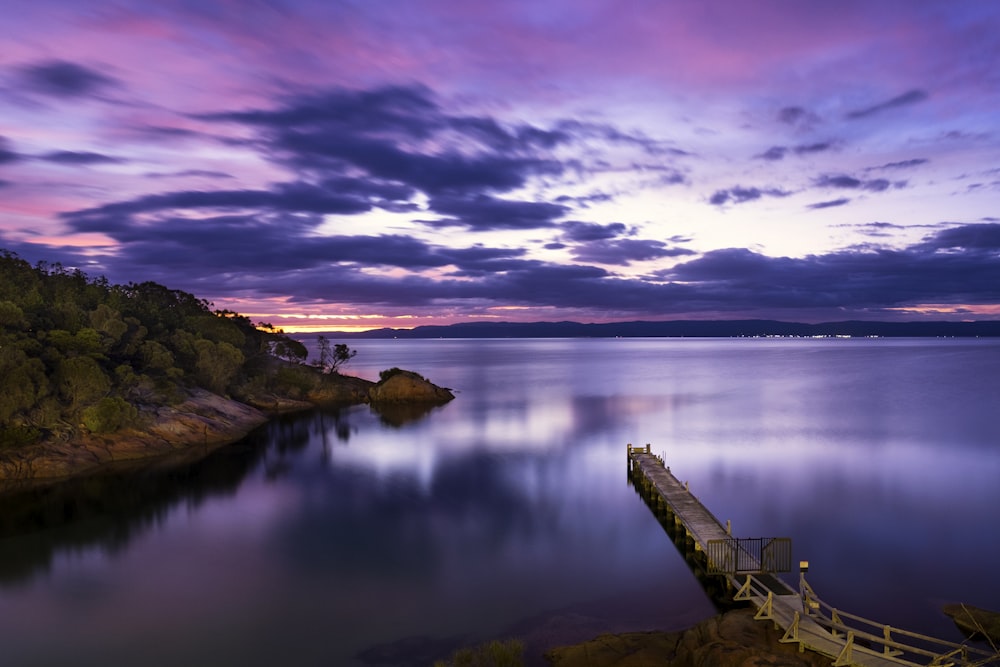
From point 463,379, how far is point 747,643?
118 metres

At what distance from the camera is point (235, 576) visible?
90.8 ft

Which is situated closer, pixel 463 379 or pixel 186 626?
pixel 186 626

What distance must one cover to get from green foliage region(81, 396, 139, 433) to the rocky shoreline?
1.25m

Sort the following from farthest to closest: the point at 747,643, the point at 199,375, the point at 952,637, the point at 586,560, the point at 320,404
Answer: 1. the point at 320,404
2. the point at 199,375
3. the point at 586,560
4. the point at 952,637
5. the point at 747,643

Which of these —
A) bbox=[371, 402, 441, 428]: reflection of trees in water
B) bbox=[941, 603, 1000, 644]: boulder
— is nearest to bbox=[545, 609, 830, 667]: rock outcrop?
bbox=[941, 603, 1000, 644]: boulder

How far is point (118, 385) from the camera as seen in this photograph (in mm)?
52406

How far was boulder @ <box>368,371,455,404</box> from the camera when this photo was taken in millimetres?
90250

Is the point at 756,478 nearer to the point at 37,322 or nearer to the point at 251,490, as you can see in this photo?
the point at 251,490

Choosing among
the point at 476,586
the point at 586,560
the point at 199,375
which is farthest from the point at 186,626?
the point at 199,375

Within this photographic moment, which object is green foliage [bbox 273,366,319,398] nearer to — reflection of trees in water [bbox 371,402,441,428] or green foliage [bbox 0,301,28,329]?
reflection of trees in water [bbox 371,402,441,428]

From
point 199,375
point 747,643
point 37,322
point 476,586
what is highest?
point 37,322

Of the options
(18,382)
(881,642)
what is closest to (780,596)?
(881,642)

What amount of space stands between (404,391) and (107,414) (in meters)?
46.8

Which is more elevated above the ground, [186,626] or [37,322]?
[37,322]
